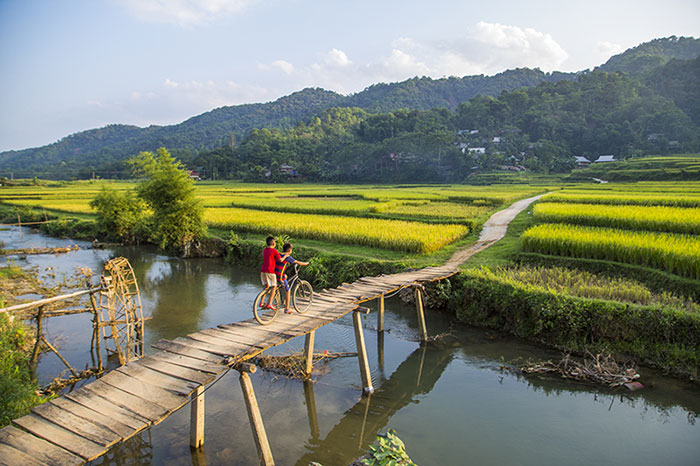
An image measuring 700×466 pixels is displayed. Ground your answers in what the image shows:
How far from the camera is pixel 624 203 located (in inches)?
828

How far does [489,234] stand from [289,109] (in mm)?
134111

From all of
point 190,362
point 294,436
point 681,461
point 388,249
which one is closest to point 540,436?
point 681,461

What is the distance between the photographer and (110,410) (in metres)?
4.62

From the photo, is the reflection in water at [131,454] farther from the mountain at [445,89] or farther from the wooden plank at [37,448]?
the mountain at [445,89]

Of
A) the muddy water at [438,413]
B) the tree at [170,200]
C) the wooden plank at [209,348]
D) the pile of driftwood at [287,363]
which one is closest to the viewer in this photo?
the wooden plank at [209,348]

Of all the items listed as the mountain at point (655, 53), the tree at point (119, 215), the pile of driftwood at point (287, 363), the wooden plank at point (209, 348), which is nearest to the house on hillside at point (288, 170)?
the tree at point (119, 215)

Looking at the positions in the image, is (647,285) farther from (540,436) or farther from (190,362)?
A: (190,362)

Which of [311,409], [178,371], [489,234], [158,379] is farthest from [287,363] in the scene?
[489,234]

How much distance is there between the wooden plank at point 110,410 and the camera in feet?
14.4

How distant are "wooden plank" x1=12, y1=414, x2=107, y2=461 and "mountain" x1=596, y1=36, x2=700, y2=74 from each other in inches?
5012

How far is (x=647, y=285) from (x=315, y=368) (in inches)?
324

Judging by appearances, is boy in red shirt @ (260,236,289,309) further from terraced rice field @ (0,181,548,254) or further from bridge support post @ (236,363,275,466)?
terraced rice field @ (0,181,548,254)

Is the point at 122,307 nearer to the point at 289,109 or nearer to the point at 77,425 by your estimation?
the point at 77,425

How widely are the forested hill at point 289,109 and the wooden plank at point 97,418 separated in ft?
344
